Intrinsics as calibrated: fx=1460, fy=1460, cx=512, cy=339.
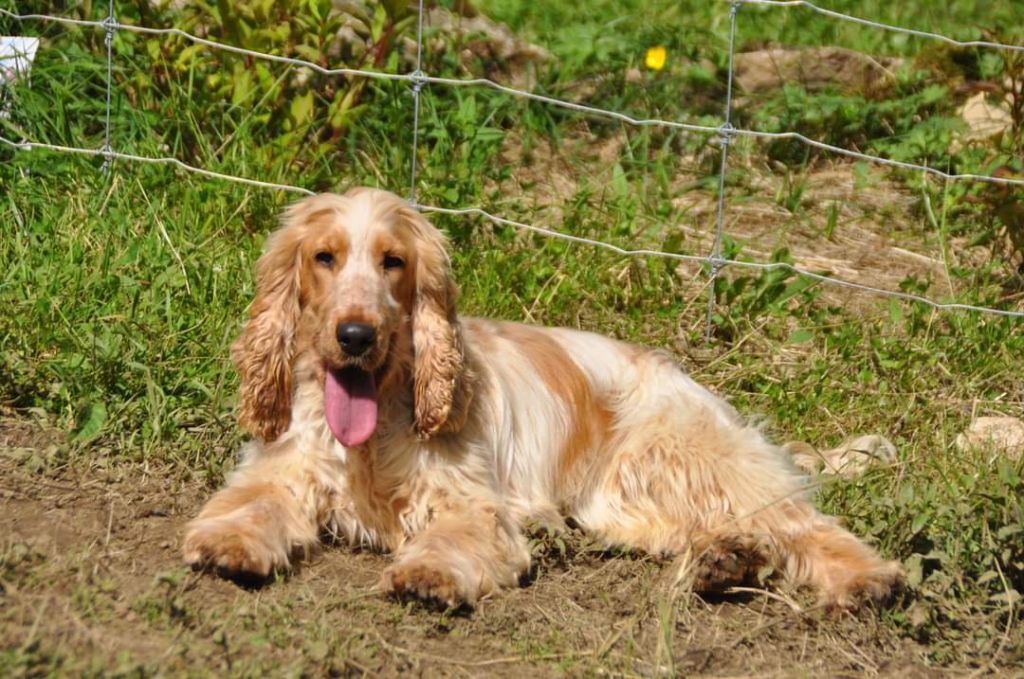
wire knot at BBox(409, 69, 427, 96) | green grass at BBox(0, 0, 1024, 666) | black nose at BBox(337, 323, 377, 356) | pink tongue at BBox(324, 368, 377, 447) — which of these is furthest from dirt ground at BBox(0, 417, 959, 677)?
wire knot at BBox(409, 69, 427, 96)

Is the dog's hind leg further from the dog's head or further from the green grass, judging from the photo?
the dog's head

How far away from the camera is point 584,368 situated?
518 cm

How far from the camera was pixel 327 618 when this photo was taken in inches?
152

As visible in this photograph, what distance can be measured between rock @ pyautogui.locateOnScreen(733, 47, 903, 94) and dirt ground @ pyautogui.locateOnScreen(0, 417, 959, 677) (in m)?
4.29

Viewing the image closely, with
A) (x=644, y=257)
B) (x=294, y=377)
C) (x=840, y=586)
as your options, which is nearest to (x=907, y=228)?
(x=644, y=257)

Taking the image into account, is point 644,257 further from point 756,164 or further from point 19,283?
point 19,283

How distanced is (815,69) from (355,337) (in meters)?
4.97

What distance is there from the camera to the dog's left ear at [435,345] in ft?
14.8

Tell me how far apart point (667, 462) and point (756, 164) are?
305 centimetres

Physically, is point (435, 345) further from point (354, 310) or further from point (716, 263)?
point (716, 263)

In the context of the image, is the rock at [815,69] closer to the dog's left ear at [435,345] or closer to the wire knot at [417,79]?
the wire knot at [417,79]

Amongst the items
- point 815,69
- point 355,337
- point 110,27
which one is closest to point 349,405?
point 355,337

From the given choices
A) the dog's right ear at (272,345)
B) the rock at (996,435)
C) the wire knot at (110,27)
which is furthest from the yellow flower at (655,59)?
the dog's right ear at (272,345)

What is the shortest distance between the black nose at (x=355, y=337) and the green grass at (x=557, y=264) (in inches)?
34.0
